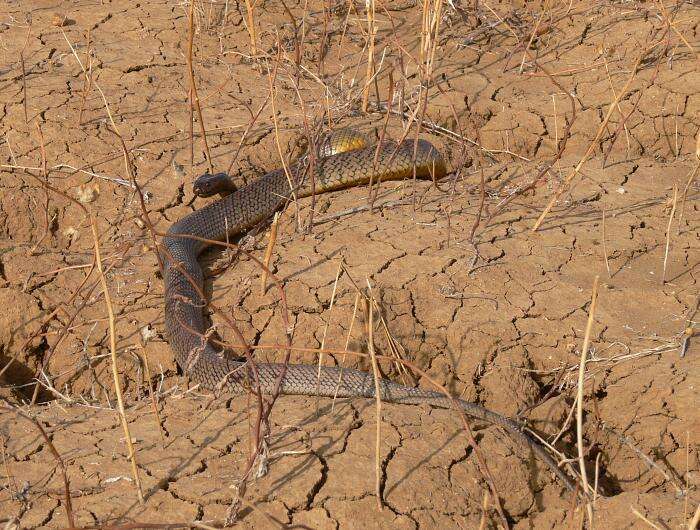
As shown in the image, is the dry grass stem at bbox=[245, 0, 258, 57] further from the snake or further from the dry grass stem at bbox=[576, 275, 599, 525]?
the dry grass stem at bbox=[576, 275, 599, 525]

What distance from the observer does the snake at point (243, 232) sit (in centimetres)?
360

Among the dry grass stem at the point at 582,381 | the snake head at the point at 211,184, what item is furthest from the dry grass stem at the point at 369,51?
the dry grass stem at the point at 582,381

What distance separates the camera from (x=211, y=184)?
5.30m

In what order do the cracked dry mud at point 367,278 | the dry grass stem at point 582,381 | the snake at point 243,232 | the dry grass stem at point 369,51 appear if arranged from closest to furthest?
the dry grass stem at point 582,381 → the cracked dry mud at point 367,278 → the snake at point 243,232 → the dry grass stem at point 369,51

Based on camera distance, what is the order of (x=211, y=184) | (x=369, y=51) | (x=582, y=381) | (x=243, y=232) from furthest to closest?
(x=369, y=51) → (x=243, y=232) → (x=211, y=184) → (x=582, y=381)

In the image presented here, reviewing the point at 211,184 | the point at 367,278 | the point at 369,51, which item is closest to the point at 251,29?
the point at 369,51

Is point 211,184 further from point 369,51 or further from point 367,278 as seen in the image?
point 367,278

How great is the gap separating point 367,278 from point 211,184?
182 cm

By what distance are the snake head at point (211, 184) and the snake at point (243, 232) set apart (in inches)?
2.6

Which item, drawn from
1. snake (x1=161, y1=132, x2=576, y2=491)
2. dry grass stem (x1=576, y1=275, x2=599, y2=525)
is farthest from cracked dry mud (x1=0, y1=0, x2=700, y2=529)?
dry grass stem (x1=576, y1=275, x2=599, y2=525)

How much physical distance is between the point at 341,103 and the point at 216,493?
3763 mm

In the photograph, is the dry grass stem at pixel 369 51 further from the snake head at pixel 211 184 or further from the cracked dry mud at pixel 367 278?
the snake head at pixel 211 184

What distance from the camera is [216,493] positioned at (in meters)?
2.99

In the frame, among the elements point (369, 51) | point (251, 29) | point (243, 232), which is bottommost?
point (243, 232)
